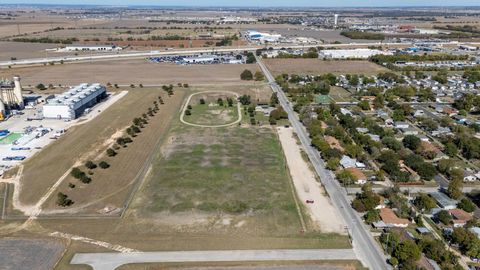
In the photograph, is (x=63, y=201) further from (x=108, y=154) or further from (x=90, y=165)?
(x=108, y=154)

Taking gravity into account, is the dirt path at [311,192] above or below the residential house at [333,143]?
below

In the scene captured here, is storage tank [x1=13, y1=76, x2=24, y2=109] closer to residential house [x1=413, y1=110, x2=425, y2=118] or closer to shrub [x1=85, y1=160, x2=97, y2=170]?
shrub [x1=85, y1=160, x2=97, y2=170]

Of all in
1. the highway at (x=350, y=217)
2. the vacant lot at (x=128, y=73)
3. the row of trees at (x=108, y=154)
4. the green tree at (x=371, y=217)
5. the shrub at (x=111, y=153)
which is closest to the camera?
the highway at (x=350, y=217)

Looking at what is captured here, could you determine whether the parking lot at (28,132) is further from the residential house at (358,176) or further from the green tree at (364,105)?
the green tree at (364,105)

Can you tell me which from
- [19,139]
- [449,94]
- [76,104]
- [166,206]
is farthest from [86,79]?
[449,94]

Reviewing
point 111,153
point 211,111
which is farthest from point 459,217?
point 211,111

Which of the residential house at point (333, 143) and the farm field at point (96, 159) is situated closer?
the farm field at point (96, 159)

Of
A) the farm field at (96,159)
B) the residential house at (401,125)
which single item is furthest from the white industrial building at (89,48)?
the residential house at (401,125)

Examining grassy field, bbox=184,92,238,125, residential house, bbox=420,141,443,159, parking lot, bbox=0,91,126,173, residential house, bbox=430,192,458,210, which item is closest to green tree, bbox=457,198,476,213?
residential house, bbox=430,192,458,210
